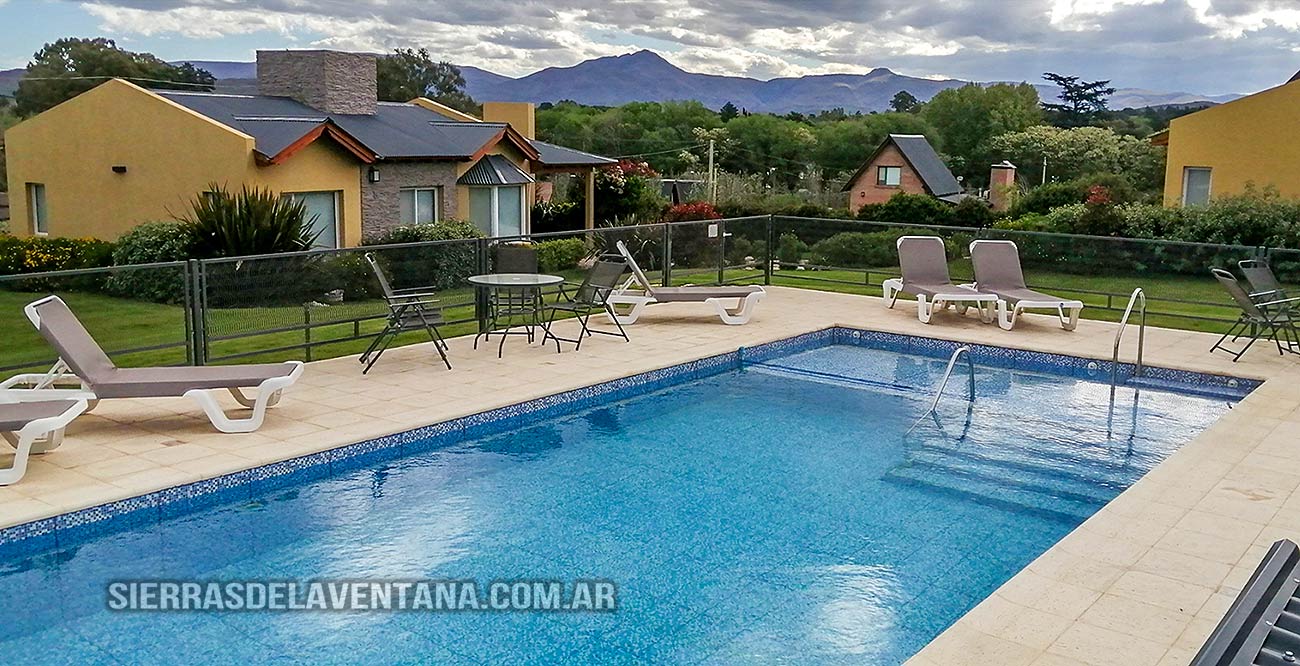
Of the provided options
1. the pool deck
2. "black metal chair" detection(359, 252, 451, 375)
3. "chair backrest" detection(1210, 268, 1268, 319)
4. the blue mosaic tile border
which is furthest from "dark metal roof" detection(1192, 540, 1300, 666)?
"chair backrest" detection(1210, 268, 1268, 319)

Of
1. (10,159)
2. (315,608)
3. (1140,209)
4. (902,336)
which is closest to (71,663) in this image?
(315,608)

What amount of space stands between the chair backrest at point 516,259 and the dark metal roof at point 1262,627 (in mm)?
9219

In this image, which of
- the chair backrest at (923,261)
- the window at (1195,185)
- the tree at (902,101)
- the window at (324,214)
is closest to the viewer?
the chair backrest at (923,261)

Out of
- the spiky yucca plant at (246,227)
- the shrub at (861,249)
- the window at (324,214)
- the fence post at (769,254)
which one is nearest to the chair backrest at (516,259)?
the fence post at (769,254)

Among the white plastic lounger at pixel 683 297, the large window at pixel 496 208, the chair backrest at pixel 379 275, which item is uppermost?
the large window at pixel 496 208

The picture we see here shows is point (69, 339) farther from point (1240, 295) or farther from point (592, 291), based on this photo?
point (1240, 295)

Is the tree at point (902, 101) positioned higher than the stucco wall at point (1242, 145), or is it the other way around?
the tree at point (902, 101)

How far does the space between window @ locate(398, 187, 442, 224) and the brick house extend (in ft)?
103

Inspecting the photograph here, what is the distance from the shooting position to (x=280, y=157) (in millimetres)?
18984

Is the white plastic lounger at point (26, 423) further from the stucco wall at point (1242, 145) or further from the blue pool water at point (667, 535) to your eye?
the stucco wall at point (1242, 145)

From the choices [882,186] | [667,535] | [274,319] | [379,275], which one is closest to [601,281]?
[379,275]

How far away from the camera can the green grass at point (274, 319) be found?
9.03 meters

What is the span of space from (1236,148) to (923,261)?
1335 centimetres

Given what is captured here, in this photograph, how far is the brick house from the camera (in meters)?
52.4
